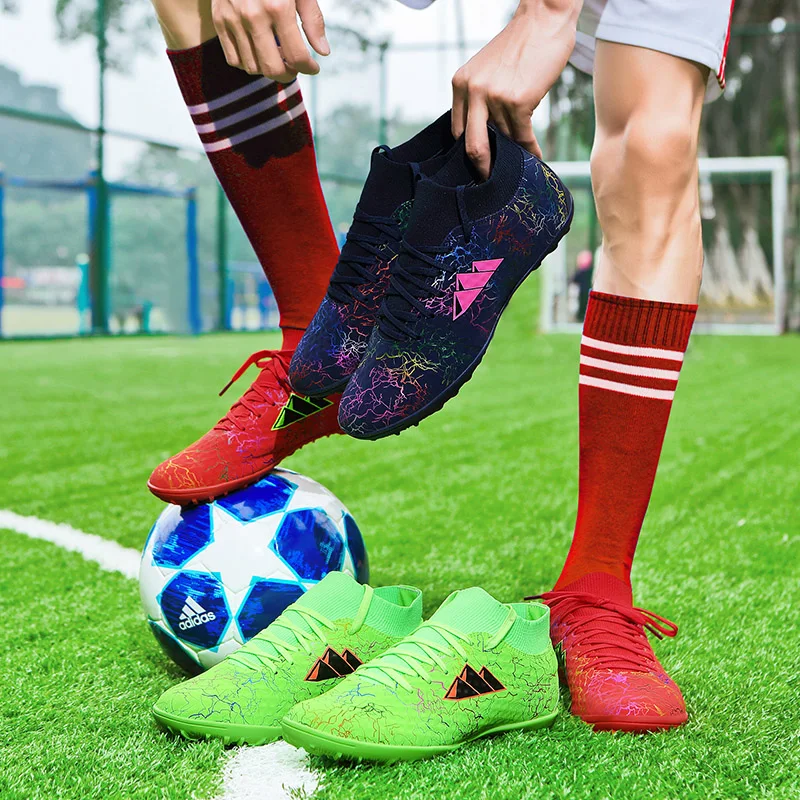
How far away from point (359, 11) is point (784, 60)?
23.9 feet

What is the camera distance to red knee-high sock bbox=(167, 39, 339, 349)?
61.0 inches

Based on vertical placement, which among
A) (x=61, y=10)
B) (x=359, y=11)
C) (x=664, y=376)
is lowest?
(x=664, y=376)

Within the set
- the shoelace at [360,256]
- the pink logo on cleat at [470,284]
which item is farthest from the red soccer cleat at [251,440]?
the pink logo on cleat at [470,284]

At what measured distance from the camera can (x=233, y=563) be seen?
1428 millimetres

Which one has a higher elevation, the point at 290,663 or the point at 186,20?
the point at 186,20

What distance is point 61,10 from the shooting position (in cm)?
1048

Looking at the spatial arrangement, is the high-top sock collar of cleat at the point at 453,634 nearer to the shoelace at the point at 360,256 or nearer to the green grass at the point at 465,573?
the green grass at the point at 465,573

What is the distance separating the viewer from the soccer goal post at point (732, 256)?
42.8 feet

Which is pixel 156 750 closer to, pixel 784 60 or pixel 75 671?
pixel 75 671

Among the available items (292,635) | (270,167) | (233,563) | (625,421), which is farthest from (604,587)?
(270,167)

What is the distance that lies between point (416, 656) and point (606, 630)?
0.33 metres

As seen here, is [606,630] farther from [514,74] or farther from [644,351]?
[514,74]

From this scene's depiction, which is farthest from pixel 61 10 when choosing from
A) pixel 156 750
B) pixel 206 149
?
pixel 156 750

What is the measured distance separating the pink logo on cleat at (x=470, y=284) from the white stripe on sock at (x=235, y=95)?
0.58m
